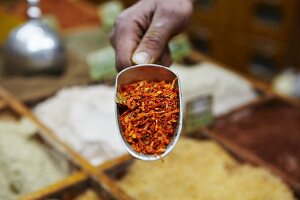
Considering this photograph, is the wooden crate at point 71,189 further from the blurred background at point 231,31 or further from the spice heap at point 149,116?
the blurred background at point 231,31

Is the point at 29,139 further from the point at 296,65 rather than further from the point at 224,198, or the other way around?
the point at 296,65

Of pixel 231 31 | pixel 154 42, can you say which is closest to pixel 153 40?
pixel 154 42

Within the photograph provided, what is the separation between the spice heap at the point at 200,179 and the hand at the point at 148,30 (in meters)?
0.29

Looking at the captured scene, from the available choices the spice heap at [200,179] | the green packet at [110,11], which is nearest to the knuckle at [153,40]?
the spice heap at [200,179]

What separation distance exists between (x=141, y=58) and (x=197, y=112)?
1.53 feet

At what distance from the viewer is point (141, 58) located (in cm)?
78

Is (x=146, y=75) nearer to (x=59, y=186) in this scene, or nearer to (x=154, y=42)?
(x=154, y=42)

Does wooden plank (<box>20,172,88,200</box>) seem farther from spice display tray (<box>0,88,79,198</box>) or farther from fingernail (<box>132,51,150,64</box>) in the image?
fingernail (<box>132,51,150,64</box>)

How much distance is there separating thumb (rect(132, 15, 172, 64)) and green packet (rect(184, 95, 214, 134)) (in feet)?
1.15

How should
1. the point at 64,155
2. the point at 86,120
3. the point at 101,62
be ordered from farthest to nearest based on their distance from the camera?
the point at 101,62
the point at 86,120
the point at 64,155

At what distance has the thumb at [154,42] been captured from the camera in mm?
784

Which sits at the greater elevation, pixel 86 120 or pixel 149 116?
pixel 149 116

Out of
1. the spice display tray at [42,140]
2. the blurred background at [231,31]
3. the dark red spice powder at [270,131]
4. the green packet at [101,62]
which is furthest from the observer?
the blurred background at [231,31]

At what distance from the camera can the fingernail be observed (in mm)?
776
